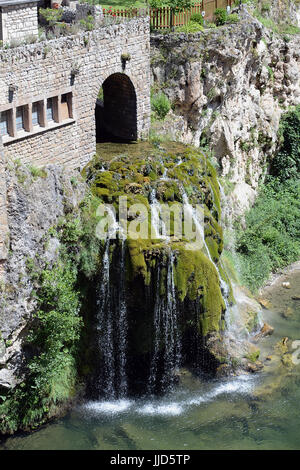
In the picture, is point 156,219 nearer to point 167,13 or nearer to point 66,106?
point 66,106

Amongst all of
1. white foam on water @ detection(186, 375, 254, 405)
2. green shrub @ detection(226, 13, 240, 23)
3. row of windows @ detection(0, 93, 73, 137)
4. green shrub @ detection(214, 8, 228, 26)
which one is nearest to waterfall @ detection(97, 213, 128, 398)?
white foam on water @ detection(186, 375, 254, 405)

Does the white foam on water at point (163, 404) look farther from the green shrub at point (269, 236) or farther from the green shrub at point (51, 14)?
the green shrub at point (51, 14)

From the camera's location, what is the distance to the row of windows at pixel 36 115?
71.3ft

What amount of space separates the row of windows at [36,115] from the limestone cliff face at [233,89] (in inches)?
Answer: 202

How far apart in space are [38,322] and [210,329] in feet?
16.8

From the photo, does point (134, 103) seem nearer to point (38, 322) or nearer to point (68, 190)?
point (68, 190)

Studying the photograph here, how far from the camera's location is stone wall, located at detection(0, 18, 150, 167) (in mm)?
21562

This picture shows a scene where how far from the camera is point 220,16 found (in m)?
30.1

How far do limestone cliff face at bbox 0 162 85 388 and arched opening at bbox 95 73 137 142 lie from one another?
5.61 m

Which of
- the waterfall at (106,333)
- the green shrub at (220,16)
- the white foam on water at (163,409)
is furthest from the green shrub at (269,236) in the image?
the green shrub at (220,16)

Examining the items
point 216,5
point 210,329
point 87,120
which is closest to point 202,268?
point 210,329

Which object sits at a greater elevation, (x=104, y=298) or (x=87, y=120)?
(x=87, y=120)

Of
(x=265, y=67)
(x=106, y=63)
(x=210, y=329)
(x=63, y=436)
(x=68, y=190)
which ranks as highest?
(x=265, y=67)

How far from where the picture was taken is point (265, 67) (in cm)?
3288
